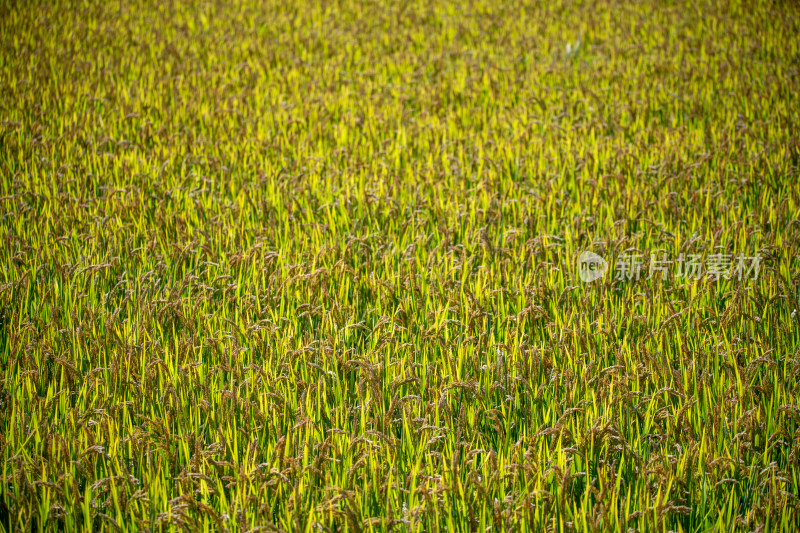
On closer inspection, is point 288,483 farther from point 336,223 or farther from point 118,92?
point 118,92

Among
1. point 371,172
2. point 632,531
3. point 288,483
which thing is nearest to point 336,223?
point 371,172

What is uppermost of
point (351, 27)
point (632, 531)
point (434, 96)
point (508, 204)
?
point (351, 27)

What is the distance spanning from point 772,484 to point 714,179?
2.87 m

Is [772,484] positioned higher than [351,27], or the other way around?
[351,27]

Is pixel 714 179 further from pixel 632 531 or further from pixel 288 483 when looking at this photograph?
pixel 288 483

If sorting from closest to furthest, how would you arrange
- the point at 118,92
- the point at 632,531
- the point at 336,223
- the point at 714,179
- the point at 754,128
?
the point at 632,531 → the point at 336,223 → the point at 714,179 → the point at 754,128 → the point at 118,92

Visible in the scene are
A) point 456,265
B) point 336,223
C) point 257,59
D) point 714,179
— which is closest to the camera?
point 456,265

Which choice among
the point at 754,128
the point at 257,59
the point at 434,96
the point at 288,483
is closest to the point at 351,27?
the point at 257,59

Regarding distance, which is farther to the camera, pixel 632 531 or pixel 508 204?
pixel 508 204

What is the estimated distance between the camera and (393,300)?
2869mm

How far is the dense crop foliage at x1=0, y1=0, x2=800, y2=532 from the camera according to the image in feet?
6.11

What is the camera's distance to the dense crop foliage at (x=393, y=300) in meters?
1.86

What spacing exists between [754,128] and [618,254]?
281 centimetres

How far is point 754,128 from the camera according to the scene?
5.10 metres
